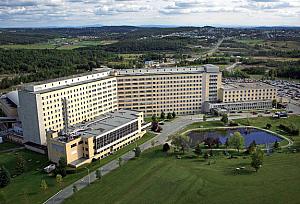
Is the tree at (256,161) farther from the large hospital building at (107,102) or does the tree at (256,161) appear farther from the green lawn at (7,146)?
the green lawn at (7,146)

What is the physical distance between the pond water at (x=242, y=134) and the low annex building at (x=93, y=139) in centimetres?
1260

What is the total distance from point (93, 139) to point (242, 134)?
33.9 meters

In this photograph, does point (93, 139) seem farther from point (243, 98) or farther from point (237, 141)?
point (243, 98)

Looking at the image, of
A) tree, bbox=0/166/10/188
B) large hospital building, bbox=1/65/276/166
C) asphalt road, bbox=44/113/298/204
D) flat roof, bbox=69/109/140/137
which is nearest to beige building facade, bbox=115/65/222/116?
large hospital building, bbox=1/65/276/166

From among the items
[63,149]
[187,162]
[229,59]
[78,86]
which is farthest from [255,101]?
[229,59]

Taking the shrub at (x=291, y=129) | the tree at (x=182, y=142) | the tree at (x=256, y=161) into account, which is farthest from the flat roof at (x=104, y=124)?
the shrub at (x=291, y=129)

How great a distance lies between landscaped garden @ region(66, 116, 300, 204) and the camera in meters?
40.7

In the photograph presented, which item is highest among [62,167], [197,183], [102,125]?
[102,125]

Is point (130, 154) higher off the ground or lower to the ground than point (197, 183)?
lower

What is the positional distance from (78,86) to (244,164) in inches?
1479

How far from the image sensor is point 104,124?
2415 inches

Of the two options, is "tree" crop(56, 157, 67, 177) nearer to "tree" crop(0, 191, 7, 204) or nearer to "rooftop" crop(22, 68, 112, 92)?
"tree" crop(0, 191, 7, 204)

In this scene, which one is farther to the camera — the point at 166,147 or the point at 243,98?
the point at 243,98

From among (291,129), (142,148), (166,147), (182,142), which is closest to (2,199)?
(142,148)
